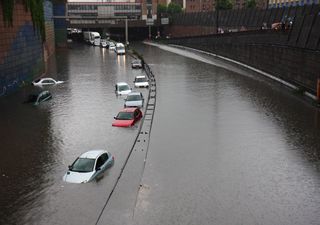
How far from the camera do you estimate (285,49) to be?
52656 millimetres

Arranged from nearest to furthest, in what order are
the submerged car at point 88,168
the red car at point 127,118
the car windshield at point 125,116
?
the submerged car at point 88,168, the red car at point 127,118, the car windshield at point 125,116

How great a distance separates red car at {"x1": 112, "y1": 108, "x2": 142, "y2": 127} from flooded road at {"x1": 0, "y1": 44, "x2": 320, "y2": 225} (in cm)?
90

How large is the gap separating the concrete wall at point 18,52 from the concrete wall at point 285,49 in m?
32.0

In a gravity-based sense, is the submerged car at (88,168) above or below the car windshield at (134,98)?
above

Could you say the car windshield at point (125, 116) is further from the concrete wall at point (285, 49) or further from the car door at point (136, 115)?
the concrete wall at point (285, 49)

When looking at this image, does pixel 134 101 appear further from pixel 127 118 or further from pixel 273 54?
pixel 273 54

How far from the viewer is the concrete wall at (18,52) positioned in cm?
4584

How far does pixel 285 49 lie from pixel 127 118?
1044 inches

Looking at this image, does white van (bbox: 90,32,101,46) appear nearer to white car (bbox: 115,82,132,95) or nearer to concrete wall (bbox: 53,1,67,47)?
concrete wall (bbox: 53,1,67,47)

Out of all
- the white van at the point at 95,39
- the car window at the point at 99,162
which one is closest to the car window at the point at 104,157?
the car window at the point at 99,162

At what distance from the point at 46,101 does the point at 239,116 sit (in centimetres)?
2017

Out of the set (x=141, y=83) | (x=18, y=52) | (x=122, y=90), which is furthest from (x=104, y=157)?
(x=18, y=52)

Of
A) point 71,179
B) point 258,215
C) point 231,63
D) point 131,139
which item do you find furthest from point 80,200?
point 231,63

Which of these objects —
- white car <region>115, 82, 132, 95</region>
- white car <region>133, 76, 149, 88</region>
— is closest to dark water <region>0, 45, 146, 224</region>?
white car <region>115, 82, 132, 95</region>
